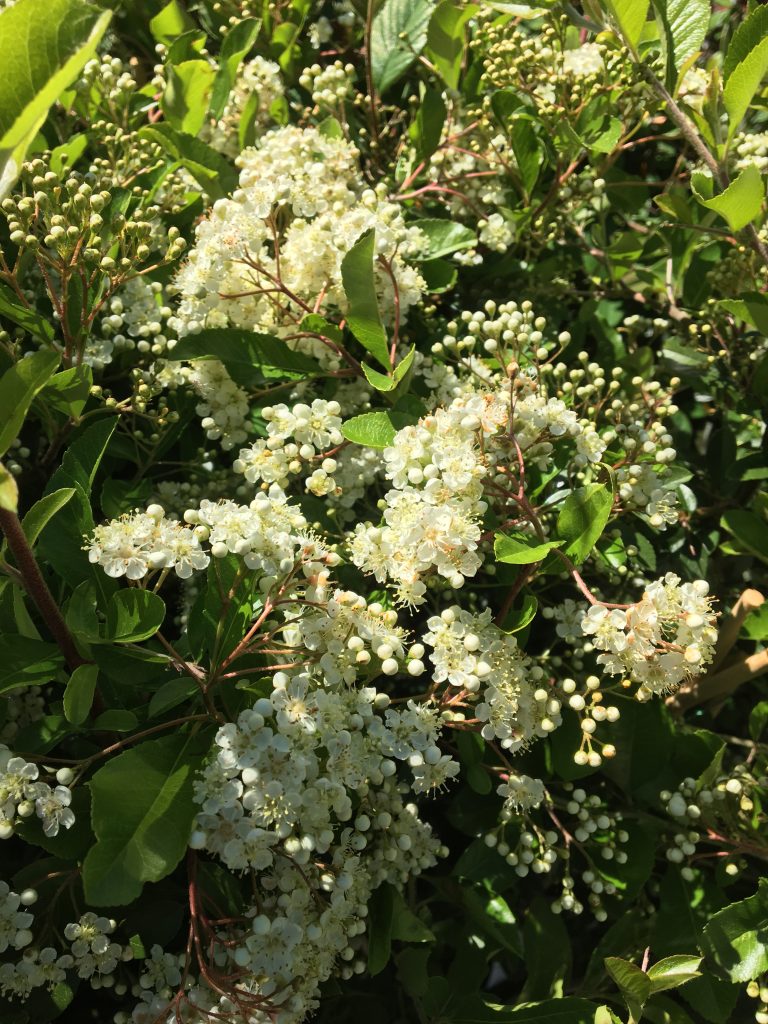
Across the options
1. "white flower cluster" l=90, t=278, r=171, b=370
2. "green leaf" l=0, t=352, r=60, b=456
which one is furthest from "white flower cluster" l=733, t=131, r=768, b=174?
"green leaf" l=0, t=352, r=60, b=456

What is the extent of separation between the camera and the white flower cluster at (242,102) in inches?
86.3

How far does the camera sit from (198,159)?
203cm

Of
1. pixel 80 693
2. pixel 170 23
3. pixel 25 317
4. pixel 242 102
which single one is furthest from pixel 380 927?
pixel 170 23

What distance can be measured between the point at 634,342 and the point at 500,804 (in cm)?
135

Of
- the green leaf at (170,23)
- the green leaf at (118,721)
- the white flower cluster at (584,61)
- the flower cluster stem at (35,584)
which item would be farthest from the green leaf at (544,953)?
the green leaf at (170,23)

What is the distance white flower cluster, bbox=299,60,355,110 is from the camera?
2150mm

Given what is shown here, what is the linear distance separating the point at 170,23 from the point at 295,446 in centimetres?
152

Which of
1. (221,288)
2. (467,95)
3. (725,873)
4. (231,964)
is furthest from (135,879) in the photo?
(467,95)

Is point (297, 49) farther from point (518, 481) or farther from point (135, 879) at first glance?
point (135, 879)

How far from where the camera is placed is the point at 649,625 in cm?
145

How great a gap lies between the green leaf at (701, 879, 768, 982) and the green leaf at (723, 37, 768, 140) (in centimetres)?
159

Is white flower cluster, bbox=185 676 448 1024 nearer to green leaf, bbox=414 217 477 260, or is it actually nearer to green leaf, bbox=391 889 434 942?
green leaf, bbox=391 889 434 942

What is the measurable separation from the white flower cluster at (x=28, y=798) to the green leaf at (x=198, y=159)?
4.48ft

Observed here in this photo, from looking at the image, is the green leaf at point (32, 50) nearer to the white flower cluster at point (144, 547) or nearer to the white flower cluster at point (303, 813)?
the white flower cluster at point (144, 547)
